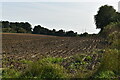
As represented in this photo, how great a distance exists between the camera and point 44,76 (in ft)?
24.3

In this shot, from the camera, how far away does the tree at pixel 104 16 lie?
62.3 metres

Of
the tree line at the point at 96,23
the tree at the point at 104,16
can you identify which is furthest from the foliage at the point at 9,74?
the tree at the point at 104,16

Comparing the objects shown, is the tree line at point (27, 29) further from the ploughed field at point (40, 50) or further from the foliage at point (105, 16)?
the ploughed field at point (40, 50)

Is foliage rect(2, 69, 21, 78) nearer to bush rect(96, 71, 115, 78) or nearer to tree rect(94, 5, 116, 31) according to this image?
bush rect(96, 71, 115, 78)

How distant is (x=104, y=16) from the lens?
2490 inches

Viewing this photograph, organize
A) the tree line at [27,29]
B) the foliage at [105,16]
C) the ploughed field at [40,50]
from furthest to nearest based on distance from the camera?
the tree line at [27,29]
the foliage at [105,16]
the ploughed field at [40,50]

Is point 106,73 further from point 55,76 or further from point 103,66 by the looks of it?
point 55,76

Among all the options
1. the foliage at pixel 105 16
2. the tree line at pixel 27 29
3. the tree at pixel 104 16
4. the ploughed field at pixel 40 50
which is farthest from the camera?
the tree line at pixel 27 29

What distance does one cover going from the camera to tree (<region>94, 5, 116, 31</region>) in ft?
204

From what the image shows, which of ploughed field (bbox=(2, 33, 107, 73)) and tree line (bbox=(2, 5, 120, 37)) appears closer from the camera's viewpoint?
ploughed field (bbox=(2, 33, 107, 73))

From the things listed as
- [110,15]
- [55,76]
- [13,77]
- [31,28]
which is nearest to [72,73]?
[55,76]

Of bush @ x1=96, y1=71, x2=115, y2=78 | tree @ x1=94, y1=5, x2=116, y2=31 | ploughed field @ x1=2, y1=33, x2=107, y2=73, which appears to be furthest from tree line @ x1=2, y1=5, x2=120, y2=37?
bush @ x1=96, y1=71, x2=115, y2=78

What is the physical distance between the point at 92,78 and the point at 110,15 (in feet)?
187

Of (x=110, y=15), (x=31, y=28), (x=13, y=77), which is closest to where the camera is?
(x=13, y=77)
